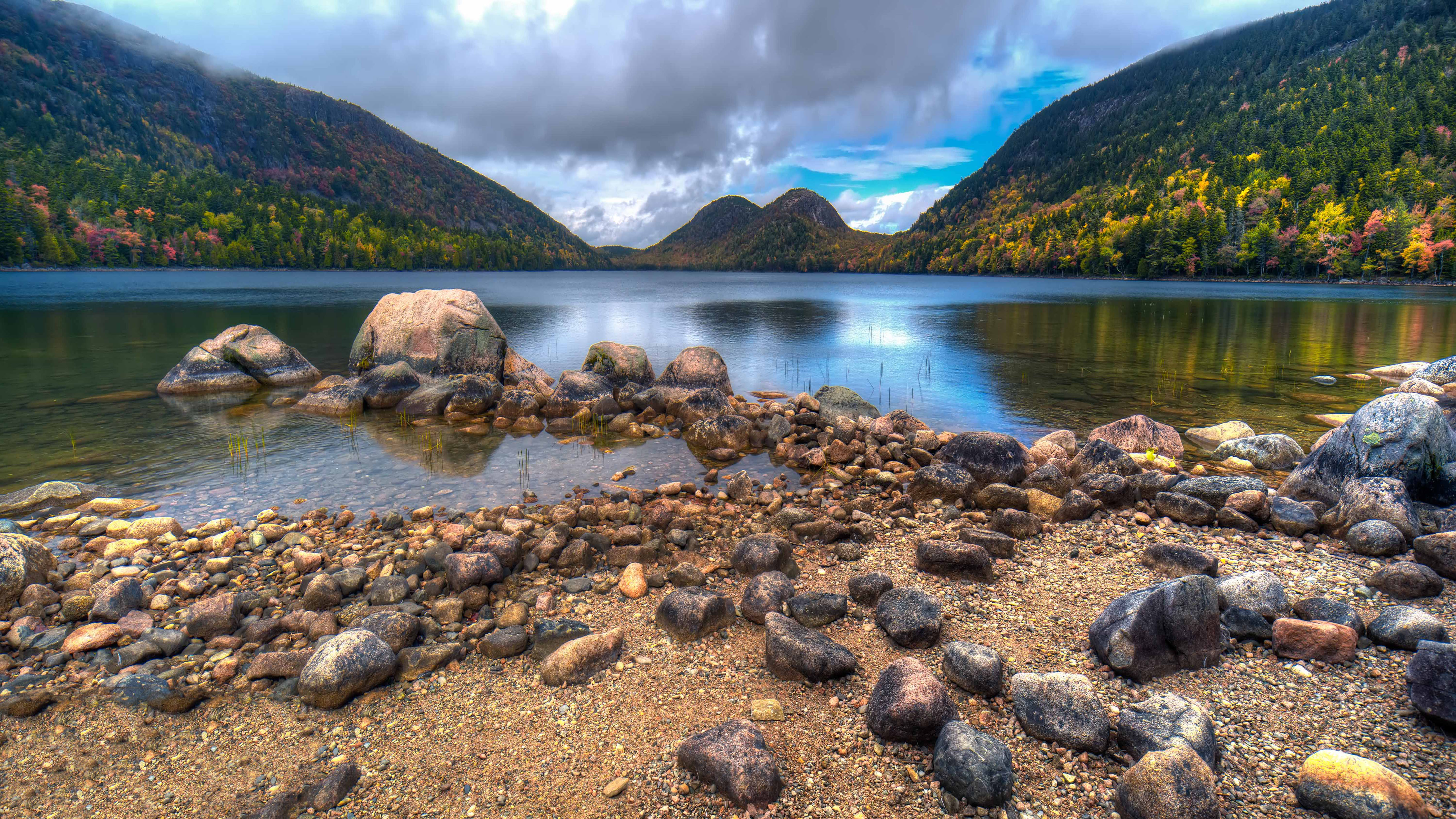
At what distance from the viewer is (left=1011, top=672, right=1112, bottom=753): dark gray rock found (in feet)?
14.2

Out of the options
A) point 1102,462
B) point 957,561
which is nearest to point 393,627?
point 957,561

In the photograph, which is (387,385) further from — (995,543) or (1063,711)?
(1063,711)

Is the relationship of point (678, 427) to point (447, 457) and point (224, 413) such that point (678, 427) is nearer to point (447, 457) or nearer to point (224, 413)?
point (447, 457)

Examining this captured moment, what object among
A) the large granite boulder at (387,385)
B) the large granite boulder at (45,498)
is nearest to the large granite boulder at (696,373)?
the large granite boulder at (387,385)

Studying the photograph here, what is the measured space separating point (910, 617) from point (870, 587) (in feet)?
2.61

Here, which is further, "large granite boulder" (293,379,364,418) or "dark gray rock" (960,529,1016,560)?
"large granite boulder" (293,379,364,418)

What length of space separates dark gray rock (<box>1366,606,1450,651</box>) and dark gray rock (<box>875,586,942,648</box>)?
3740 mm

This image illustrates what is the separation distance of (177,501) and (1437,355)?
4631 cm

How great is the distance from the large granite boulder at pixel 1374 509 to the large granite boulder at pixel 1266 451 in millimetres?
4077

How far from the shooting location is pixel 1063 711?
176 inches

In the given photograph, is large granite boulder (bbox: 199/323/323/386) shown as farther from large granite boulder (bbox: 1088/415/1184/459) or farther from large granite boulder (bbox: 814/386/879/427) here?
large granite boulder (bbox: 1088/415/1184/459)

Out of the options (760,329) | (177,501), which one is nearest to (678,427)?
(177,501)

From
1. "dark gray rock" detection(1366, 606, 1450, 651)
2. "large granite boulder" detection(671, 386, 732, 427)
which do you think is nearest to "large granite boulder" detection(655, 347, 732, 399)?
"large granite boulder" detection(671, 386, 732, 427)

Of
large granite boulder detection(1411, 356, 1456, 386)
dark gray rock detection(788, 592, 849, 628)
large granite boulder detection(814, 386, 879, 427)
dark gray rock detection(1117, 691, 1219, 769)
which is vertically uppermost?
large granite boulder detection(1411, 356, 1456, 386)
